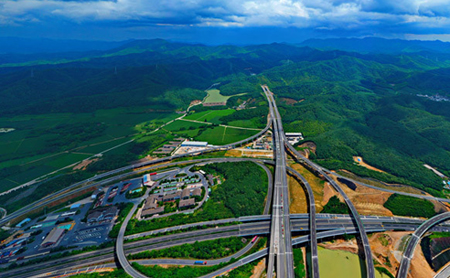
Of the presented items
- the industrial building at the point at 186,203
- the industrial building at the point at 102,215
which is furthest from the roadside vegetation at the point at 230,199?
the industrial building at the point at 102,215

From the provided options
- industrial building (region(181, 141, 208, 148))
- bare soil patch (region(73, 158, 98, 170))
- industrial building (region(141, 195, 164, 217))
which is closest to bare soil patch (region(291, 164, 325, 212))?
industrial building (region(181, 141, 208, 148))

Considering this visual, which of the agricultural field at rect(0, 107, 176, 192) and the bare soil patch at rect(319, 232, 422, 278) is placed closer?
the bare soil patch at rect(319, 232, 422, 278)

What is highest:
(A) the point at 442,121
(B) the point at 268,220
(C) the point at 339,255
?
(A) the point at 442,121

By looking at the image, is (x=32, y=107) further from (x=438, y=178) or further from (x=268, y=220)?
(x=438, y=178)

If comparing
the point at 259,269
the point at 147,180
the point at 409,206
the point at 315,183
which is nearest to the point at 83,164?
the point at 147,180

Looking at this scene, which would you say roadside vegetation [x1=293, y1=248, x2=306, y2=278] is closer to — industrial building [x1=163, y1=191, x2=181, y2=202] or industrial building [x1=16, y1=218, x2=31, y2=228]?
industrial building [x1=163, y1=191, x2=181, y2=202]

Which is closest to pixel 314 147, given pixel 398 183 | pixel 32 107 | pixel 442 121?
pixel 398 183
